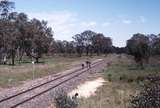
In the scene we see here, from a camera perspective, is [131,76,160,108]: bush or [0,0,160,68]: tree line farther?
[0,0,160,68]: tree line

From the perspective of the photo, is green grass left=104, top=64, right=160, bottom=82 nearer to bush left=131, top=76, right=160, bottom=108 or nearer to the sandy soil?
the sandy soil

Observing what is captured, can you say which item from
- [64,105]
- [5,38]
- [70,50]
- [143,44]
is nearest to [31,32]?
[5,38]

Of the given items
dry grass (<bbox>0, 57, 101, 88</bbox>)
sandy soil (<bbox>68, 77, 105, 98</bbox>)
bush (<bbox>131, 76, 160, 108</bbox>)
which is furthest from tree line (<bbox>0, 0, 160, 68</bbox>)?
bush (<bbox>131, 76, 160, 108</bbox>)

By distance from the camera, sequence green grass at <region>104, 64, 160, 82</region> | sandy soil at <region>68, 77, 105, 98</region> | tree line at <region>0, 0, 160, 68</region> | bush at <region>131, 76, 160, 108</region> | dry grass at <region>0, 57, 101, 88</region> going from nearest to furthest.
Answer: bush at <region>131, 76, 160, 108</region>, sandy soil at <region>68, 77, 105, 98</region>, dry grass at <region>0, 57, 101, 88</region>, green grass at <region>104, 64, 160, 82</region>, tree line at <region>0, 0, 160, 68</region>

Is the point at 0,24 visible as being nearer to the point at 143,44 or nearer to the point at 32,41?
the point at 32,41

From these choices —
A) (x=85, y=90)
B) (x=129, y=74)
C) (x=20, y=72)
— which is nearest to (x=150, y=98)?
(x=85, y=90)

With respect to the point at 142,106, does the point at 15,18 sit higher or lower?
higher

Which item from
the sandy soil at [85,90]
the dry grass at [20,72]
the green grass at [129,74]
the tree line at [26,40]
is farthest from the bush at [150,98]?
the tree line at [26,40]

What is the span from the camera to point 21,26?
90.6 meters

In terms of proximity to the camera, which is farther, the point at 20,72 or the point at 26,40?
the point at 26,40

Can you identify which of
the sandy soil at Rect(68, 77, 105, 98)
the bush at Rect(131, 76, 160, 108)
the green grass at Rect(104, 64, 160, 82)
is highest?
the bush at Rect(131, 76, 160, 108)

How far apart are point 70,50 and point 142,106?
185738mm

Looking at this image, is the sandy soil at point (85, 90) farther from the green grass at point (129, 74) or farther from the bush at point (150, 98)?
the bush at point (150, 98)

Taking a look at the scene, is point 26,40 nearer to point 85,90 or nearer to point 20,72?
point 20,72
